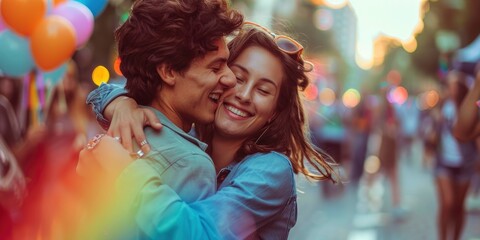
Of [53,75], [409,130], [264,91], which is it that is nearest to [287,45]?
[264,91]

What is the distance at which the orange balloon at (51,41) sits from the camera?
5516 mm

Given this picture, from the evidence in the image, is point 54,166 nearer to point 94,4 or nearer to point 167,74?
point 94,4

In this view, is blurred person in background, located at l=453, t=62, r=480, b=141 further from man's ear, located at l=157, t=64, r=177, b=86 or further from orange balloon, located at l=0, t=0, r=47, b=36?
orange balloon, located at l=0, t=0, r=47, b=36

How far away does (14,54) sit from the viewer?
212 inches

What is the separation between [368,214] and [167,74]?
28.1ft

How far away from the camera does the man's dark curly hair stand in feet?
7.18

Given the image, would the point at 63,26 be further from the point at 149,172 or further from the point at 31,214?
the point at 149,172

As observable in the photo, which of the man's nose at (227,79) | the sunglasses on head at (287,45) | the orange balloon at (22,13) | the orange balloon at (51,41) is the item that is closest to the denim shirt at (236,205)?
the man's nose at (227,79)

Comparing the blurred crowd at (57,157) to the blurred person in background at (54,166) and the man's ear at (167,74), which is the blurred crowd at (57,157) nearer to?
the blurred person in background at (54,166)

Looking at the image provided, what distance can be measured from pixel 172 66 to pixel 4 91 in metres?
5.28

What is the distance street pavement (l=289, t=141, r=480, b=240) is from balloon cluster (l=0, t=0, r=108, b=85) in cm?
255

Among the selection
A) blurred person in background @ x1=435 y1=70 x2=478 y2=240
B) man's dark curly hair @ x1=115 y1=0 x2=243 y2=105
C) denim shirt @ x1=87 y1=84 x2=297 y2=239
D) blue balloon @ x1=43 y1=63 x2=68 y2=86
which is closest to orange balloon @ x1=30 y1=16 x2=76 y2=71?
blue balloon @ x1=43 y1=63 x2=68 y2=86

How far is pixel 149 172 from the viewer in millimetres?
2029

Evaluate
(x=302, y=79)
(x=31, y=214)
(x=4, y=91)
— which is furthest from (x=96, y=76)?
(x=302, y=79)
